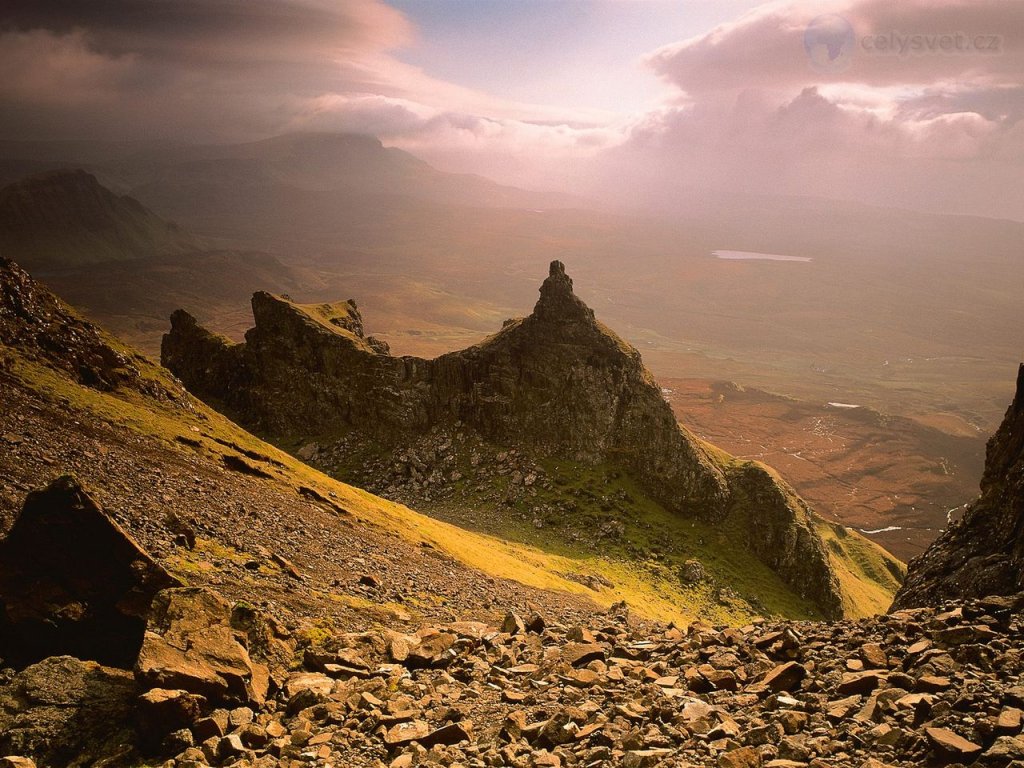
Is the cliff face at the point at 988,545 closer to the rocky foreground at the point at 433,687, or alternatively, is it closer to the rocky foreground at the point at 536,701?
the rocky foreground at the point at 433,687

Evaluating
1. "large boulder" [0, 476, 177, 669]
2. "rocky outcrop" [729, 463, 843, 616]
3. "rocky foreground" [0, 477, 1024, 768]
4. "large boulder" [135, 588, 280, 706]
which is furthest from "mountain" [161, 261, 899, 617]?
"large boulder" [135, 588, 280, 706]

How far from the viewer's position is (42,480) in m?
26.6

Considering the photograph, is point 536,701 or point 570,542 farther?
point 570,542

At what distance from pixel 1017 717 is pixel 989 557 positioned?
62.4 ft

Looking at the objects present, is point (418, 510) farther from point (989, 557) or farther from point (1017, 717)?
point (1017, 717)

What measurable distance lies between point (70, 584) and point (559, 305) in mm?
73569

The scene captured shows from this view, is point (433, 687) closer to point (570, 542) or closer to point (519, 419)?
point (570, 542)

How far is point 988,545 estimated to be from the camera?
1209 inches

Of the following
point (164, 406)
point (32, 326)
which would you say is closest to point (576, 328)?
point (164, 406)

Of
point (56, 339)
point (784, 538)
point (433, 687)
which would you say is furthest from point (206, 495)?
point (784, 538)

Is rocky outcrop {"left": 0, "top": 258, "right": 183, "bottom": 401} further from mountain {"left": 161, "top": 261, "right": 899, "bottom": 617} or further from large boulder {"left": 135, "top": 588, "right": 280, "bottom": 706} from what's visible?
mountain {"left": 161, "top": 261, "right": 899, "bottom": 617}

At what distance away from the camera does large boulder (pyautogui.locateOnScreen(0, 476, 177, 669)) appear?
696 inches

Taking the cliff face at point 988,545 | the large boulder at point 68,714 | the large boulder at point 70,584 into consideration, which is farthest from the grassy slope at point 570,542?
the cliff face at point 988,545

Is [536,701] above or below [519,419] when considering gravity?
below
